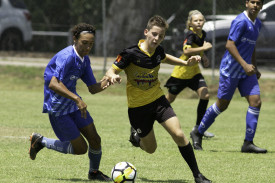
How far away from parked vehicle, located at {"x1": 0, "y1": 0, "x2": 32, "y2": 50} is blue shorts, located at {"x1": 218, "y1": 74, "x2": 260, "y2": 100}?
39.7 feet

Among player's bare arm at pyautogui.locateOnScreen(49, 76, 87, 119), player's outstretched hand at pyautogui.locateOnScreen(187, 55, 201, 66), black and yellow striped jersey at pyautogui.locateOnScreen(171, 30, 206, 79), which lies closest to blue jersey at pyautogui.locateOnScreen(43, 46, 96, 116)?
player's bare arm at pyautogui.locateOnScreen(49, 76, 87, 119)

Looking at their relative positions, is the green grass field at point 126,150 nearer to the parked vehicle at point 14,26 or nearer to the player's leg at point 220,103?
the player's leg at point 220,103

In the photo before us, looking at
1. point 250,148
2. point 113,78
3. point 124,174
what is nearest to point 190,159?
point 124,174

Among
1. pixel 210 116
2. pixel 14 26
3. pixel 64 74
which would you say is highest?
pixel 64 74

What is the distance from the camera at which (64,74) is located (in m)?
6.43

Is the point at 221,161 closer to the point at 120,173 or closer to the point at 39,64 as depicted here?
the point at 120,173

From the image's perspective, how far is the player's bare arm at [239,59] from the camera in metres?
8.18

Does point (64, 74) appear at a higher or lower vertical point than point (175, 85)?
higher

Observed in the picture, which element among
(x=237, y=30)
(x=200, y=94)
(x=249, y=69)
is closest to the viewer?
(x=249, y=69)

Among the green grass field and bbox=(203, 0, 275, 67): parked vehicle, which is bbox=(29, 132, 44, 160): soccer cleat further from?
bbox=(203, 0, 275, 67): parked vehicle

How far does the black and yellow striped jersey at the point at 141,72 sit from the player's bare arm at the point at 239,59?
177 cm

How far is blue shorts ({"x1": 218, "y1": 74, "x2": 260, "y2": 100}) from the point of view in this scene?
8.49 m

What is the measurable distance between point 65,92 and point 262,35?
40.8 feet

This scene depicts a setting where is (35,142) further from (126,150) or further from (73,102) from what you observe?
(126,150)
